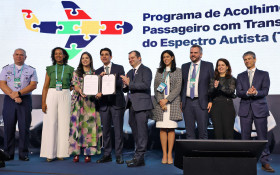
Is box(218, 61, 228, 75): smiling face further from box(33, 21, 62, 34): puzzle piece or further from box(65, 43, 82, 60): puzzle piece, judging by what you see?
box(33, 21, 62, 34): puzzle piece

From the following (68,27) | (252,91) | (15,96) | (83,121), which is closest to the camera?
(252,91)

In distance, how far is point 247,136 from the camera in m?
3.47

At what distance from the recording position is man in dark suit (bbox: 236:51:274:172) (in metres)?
3.39

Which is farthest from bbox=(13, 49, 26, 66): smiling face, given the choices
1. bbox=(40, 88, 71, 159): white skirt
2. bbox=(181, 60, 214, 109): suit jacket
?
bbox=(181, 60, 214, 109): suit jacket

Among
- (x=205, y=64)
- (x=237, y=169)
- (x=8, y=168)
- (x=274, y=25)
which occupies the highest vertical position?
(x=274, y=25)

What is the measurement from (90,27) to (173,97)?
2.22 meters

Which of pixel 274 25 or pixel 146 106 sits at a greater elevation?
pixel 274 25

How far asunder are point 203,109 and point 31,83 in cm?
240

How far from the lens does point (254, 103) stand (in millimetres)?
3416

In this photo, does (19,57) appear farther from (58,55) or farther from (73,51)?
(73,51)

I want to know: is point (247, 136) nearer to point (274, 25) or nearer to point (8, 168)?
point (274, 25)

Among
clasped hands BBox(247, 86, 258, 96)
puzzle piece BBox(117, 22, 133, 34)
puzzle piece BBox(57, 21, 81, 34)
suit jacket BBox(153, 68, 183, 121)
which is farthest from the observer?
puzzle piece BBox(57, 21, 81, 34)

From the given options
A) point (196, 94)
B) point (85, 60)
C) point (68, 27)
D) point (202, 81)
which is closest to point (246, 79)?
point (202, 81)

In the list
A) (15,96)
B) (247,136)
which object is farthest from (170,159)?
(15,96)
